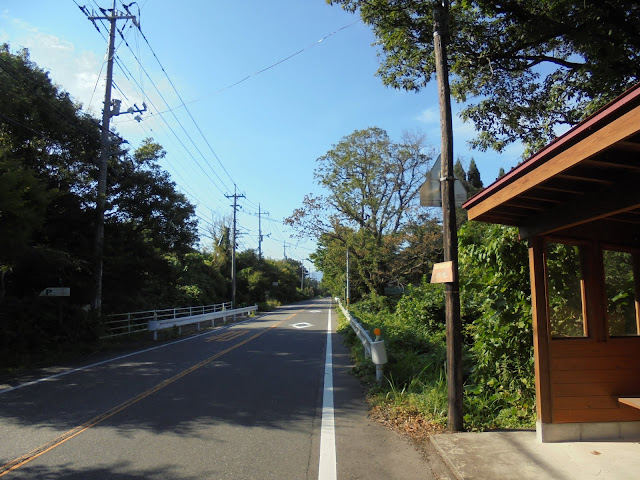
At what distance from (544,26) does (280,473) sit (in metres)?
9.46

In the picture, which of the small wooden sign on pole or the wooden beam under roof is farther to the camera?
the small wooden sign on pole

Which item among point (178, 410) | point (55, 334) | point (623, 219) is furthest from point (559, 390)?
point (55, 334)

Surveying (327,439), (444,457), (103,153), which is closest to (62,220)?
(103,153)

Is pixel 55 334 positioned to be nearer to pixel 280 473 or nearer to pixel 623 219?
pixel 280 473

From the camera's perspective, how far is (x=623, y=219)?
5.33 metres

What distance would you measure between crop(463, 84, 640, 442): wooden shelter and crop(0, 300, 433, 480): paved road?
189 cm

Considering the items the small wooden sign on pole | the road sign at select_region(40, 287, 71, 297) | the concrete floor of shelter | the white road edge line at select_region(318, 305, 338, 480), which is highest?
the small wooden sign on pole

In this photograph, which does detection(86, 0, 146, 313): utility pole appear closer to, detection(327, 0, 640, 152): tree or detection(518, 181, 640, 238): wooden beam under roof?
detection(327, 0, 640, 152): tree

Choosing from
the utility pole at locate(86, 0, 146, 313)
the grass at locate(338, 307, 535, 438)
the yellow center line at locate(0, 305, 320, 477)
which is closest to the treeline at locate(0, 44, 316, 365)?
the utility pole at locate(86, 0, 146, 313)

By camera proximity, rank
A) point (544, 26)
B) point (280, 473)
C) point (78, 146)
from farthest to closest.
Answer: point (78, 146), point (544, 26), point (280, 473)

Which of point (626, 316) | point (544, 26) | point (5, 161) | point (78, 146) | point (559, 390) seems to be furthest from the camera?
point (78, 146)

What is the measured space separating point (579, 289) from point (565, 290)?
26 centimetres

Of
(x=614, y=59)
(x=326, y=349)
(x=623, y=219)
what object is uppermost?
(x=614, y=59)

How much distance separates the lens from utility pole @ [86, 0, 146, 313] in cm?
1638
